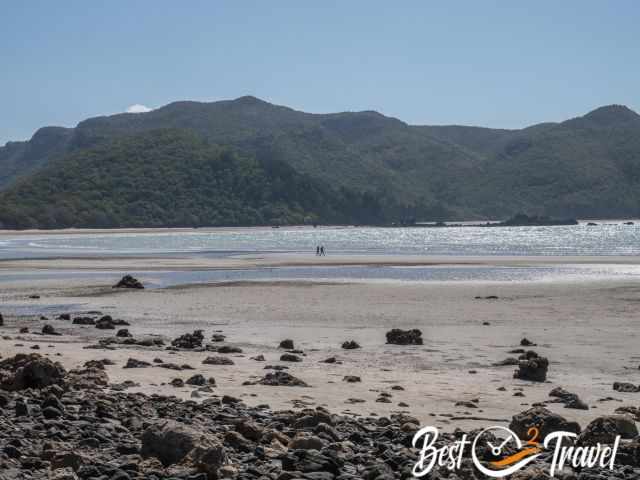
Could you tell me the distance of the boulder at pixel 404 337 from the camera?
18422 millimetres

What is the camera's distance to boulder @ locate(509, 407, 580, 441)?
30.1 feet

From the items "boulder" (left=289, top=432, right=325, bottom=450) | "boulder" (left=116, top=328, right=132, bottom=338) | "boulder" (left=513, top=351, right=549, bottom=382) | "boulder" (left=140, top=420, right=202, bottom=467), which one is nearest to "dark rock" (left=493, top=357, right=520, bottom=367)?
"boulder" (left=513, top=351, right=549, bottom=382)

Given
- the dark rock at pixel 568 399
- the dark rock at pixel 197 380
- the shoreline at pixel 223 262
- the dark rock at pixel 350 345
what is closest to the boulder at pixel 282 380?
the dark rock at pixel 197 380

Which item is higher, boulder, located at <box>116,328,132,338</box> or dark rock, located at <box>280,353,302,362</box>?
dark rock, located at <box>280,353,302,362</box>

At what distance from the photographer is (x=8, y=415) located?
930cm

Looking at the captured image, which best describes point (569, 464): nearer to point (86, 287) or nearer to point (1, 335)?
point (1, 335)

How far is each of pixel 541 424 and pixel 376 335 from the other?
11.1 metres

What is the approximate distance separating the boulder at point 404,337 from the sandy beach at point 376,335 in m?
0.36

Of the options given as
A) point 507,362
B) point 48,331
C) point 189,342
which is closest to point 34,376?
point 189,342

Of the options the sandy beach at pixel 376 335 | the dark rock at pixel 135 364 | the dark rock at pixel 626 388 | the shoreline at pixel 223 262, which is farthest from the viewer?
the shoreline at pixel 223 262

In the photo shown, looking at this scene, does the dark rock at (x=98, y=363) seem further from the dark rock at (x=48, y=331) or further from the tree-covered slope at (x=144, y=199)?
the tree-covered slope at (x=144, y=199)

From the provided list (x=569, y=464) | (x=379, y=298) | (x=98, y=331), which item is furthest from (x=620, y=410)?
(x=379, y=298)

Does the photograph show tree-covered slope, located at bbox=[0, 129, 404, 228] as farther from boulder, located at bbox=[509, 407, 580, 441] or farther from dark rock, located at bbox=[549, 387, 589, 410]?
boulder, located at bbox=[509, 407, 580, 441]

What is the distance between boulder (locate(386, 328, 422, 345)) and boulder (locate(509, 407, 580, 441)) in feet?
29.5
